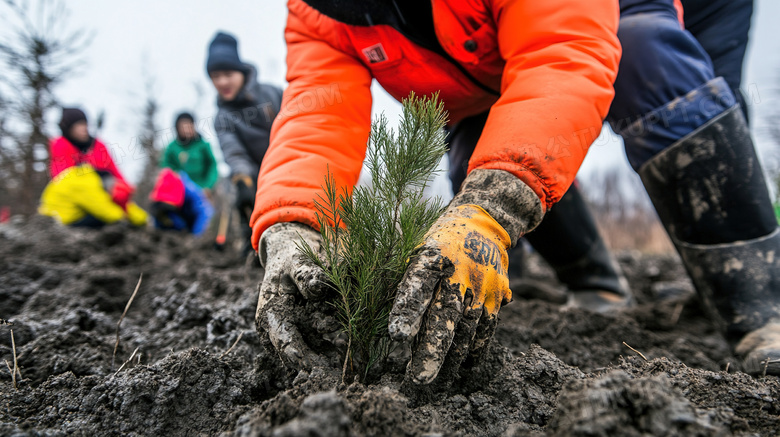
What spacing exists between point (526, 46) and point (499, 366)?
0.96 meters

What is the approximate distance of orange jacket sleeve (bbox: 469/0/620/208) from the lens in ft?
3.82

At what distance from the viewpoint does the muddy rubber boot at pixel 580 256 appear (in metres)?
2.31

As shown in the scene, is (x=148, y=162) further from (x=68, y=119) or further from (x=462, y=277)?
(x=462, y=277)

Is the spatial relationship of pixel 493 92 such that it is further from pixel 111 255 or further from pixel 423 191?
pixel 111 255

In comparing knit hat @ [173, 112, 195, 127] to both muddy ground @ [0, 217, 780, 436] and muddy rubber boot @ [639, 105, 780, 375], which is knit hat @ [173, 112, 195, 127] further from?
muddy rubber boot @ [639, 105, 780, 375]

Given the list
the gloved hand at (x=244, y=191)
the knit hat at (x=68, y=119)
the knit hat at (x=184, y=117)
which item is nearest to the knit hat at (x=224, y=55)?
the gloved hand at (x=244, y=191)

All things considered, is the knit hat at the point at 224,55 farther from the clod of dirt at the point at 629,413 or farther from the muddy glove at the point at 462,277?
the clod of dirt at the point at 629,413

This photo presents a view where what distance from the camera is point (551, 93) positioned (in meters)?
1.19

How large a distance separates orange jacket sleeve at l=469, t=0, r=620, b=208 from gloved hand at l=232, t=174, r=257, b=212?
3324mm

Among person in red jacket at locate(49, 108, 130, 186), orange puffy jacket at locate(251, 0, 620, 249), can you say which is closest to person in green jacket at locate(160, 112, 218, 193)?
person in red jacket at locate(49, 108, 130, 186)

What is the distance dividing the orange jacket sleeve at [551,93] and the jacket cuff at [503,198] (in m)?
0.02

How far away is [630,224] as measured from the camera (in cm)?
1105

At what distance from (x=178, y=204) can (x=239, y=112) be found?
2847 millimetres

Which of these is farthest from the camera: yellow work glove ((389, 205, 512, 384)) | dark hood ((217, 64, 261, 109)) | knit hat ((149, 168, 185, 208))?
knit hat ((149, 168, 185, 208))
